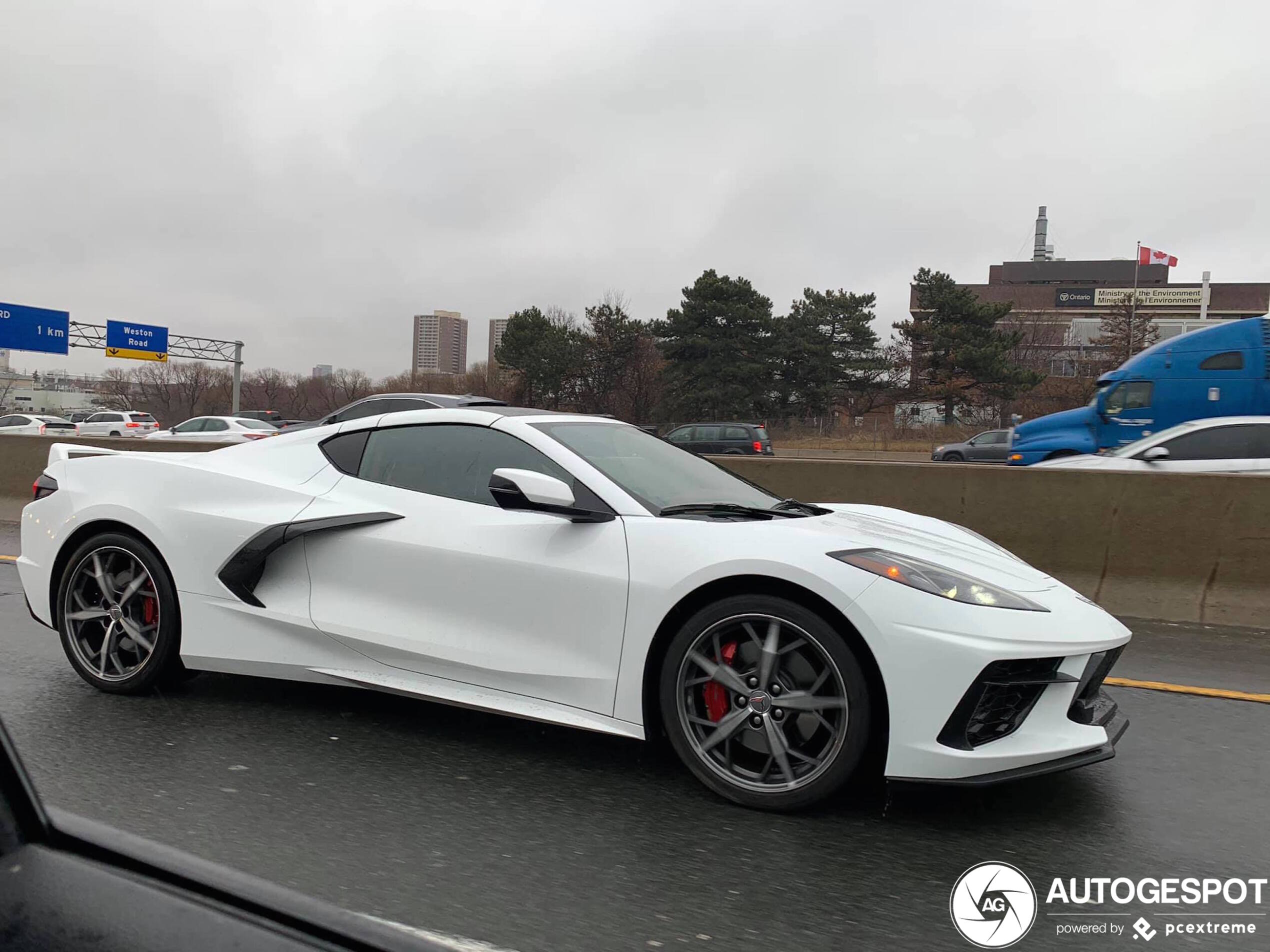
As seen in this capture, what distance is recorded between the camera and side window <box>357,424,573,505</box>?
4152 millimetres

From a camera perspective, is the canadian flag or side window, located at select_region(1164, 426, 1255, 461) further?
the canadian flag

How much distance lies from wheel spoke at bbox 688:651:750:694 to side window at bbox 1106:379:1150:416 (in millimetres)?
20408

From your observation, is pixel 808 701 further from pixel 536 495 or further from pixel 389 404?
pixel 389 404

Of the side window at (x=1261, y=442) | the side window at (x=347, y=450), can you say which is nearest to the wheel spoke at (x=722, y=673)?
the side window at (x=347, y=450)

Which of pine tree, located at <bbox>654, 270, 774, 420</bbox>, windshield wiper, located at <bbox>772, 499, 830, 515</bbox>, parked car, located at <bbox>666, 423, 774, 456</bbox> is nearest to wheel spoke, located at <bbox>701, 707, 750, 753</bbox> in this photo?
windshield wiper, located at <bbox>772, 499, 830, 515</bbox>

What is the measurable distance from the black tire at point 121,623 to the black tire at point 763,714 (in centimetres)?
237

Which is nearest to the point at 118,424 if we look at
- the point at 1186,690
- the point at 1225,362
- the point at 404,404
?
the point at 404,404

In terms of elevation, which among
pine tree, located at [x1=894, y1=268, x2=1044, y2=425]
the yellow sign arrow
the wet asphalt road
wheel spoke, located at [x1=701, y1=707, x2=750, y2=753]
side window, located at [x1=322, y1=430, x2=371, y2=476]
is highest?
pine tree, located at [x1=894, y1=268, x2=1044, y2=425]

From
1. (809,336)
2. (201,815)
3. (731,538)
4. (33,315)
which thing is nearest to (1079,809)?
(731,538)

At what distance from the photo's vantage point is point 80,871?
962 mm

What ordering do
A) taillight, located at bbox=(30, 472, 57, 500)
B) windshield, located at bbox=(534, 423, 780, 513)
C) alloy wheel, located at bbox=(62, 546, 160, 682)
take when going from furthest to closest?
taillight, located at bbox=(30, 472, 57, 500), alloy wheel, located at bbox=(62, 546, 160, 682), windshield, located at bbox=(534, 423, 780, 513)

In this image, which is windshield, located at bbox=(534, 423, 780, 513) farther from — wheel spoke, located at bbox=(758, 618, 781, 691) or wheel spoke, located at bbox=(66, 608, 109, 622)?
wheel spoke, located at bbox=(66, 608, 109, 622)

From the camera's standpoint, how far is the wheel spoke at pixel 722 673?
3443 millimetres

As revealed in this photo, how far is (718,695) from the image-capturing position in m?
3.52
